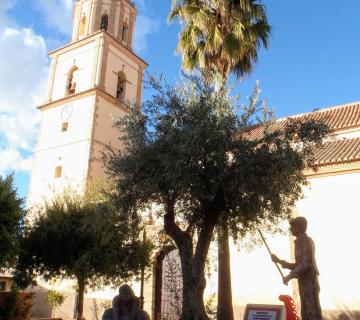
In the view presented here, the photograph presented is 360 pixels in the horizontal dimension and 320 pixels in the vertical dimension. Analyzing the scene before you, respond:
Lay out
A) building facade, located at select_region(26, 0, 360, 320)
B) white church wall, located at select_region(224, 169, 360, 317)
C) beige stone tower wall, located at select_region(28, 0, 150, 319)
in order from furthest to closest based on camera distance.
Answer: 1. beige stone tower wall, located at select_region(28, 0, 150, 319)
2. building facade, located at select_region(26, 0, 360, 320)
3. white church wall, located at select_region(224, 169, 360, 317)

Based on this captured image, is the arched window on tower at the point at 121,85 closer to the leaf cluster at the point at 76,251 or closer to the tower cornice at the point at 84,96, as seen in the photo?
the tower cornice at the point at 84,96

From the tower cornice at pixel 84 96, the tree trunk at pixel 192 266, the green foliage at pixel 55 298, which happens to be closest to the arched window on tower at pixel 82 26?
the tower cornice at pixel 84 96

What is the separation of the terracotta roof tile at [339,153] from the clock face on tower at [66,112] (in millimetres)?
16047

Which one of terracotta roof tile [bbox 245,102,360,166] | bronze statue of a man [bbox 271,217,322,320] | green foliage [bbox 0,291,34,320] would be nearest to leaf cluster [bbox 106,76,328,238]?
terracotta roof tile [bbox 245,102,360,166]

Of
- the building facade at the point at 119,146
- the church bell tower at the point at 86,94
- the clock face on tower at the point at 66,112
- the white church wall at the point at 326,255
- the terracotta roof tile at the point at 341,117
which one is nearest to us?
the white church wall at the point at 326,255

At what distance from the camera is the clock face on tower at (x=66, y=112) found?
1034 inches

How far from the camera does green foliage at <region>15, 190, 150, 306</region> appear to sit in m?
14.4

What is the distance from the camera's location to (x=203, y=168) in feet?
30.9

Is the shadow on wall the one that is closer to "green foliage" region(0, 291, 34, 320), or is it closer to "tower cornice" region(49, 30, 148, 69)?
"green foliage" region(0, 291, 34, 320)

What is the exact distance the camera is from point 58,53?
96.7ft

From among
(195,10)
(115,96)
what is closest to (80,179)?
(115,96)

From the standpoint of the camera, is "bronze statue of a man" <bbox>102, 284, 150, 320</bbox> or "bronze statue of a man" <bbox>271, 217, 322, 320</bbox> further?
"bronze statue of a man" <bbox>102, 284, 150, 320</bbox>

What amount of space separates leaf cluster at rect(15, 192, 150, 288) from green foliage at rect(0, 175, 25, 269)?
1.91 m

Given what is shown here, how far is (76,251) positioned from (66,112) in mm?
13762
